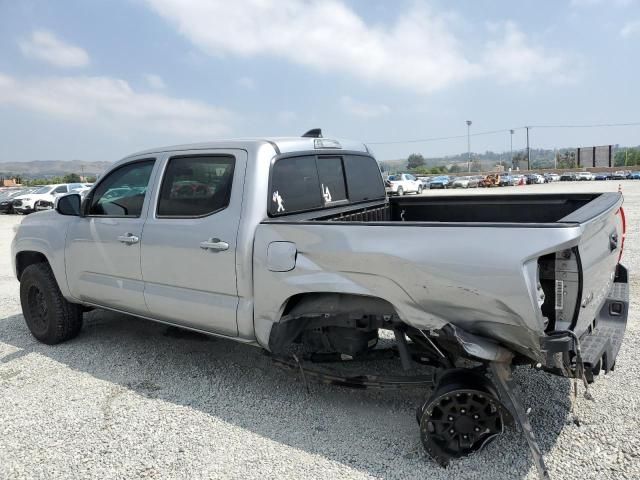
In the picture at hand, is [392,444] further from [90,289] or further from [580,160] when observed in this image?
[580,160]

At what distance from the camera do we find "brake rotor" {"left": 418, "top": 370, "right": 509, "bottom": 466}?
286 cm

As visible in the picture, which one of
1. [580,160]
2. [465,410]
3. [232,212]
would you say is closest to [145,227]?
[232,212]

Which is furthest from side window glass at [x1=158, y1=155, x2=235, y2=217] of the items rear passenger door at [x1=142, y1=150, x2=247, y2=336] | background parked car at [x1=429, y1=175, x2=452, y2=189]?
background parked car at [x1=429, y1=175, x2=452, y2=189]

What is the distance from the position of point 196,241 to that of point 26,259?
2.89m

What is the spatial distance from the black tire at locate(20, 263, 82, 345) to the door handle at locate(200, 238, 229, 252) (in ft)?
7.39

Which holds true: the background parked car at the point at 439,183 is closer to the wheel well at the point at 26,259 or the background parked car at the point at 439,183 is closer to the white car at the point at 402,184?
the white car at the point at 402,184

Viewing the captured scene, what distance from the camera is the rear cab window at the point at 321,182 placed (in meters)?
3.75

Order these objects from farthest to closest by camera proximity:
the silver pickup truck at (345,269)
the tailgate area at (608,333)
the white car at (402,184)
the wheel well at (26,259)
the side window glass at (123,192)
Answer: the white car at (402,184), the wheel well at (26,259), the side window glass at (123,192), the tailgate area at (608,333), the silver pickup truck at (345,269)

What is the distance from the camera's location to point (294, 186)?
153 inches

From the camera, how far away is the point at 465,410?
9.48 ft

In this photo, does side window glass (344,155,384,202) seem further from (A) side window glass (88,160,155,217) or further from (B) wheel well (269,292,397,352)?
(A) side window glass (88,160,155,217)

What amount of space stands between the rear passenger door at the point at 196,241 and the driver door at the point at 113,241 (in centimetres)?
16

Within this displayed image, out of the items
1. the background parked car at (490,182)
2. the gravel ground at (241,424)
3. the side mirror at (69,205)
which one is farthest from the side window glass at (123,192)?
the background parked car at (490,182)

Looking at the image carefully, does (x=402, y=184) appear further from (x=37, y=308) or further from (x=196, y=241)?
(x=196, y=241)
